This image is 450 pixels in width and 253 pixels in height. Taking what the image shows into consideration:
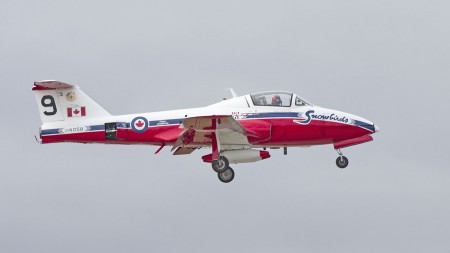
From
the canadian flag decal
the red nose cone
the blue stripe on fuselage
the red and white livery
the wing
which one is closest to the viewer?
the wing

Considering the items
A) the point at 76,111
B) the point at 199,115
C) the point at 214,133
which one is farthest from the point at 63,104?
the point at 214,133

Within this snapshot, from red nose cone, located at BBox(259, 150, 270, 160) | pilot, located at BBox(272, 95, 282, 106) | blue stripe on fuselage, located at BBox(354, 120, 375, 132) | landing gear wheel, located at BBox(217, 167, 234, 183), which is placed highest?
pilot, located at BBox(272, 95, 282, 106)

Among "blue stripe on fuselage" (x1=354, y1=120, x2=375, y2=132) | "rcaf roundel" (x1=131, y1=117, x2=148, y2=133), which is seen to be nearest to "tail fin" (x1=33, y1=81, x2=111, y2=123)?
"rcaf roundel" (x1=131, y1=117, x2=148, y2=133)

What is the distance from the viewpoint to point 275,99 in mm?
90875

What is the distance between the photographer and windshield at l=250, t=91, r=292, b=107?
9081 cm

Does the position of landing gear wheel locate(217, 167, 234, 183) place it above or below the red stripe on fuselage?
below

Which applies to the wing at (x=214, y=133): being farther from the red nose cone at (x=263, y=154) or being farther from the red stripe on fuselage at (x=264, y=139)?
the red nose cone at (x=263, y=154)

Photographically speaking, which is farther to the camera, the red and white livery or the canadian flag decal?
the canadian flag decal

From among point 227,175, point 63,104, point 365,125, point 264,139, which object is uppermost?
point 63,104

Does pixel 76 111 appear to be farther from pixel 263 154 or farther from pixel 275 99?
pixel 275 99

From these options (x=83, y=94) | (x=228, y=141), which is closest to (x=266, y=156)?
(x=228, y=141)

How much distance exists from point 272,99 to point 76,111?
7.17m

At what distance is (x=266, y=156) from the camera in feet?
296

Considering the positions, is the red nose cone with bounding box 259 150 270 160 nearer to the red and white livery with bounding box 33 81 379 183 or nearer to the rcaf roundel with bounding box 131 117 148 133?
the red and white livery with bounding box 33 81 379 183
